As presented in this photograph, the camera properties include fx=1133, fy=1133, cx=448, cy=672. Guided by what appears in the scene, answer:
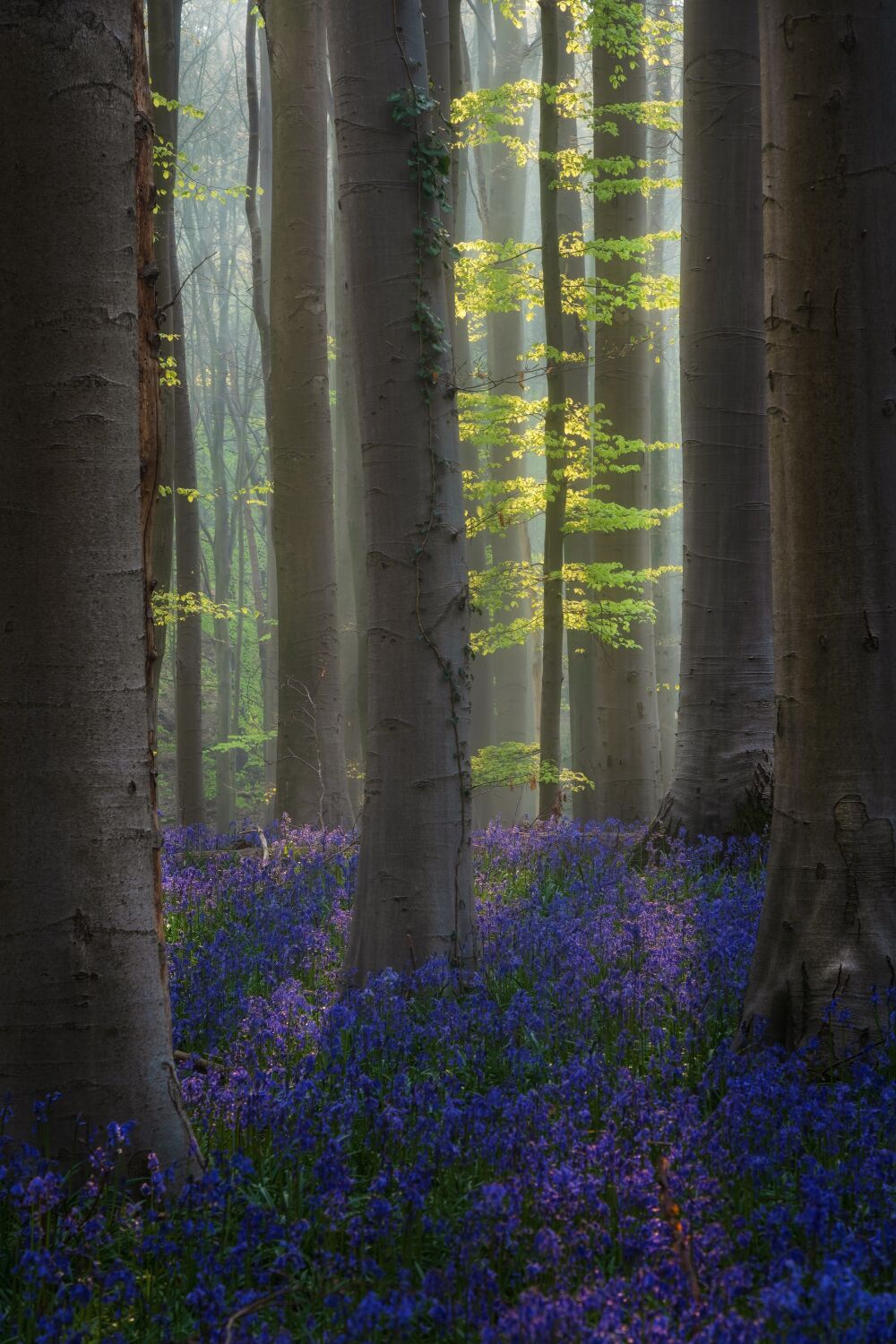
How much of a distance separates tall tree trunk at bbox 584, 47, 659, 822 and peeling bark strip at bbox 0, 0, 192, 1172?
9.69 m

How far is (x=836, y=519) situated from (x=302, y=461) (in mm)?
7673

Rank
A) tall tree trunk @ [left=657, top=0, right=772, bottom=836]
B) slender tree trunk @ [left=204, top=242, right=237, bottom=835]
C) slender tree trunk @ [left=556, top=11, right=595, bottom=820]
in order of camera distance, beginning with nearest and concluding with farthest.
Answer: tall tree trunk @ [left=657, top=0, right=772, bottom=836], slender tree trunk @ [left=556, top=11, right=595, bottom=820], slender tree trunk @ [left=204, top=242, right=237, bottom=835]

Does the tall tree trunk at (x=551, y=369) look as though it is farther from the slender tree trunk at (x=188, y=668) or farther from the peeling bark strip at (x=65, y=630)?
the peeling bark strip at (x=65, y=630)

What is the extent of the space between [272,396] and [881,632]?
852 centimetres

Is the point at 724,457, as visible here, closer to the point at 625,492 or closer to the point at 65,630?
the point at 625,492

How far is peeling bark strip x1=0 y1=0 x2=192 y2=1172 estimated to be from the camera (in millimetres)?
3107

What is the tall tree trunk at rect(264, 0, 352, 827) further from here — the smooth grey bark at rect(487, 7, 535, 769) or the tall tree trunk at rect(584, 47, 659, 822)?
the smooth grey bark at rect(487, 7, 535, 769)

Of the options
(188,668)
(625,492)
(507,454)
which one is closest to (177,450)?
(188,668)

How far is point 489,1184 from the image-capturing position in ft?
9.49

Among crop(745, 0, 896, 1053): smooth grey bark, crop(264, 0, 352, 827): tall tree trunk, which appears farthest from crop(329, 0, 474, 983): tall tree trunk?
crop(264, 0, 352, 827): tall tree trunk

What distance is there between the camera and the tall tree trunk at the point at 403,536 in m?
5.50

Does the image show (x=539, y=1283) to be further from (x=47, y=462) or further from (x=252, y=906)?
(x=252, y=906)

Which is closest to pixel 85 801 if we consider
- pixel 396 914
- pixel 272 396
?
pixel 396 914

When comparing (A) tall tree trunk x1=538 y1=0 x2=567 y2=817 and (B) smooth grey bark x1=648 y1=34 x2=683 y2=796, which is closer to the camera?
(A) tall tree trunk x1=538 y1=0 x2=567 y2=817
